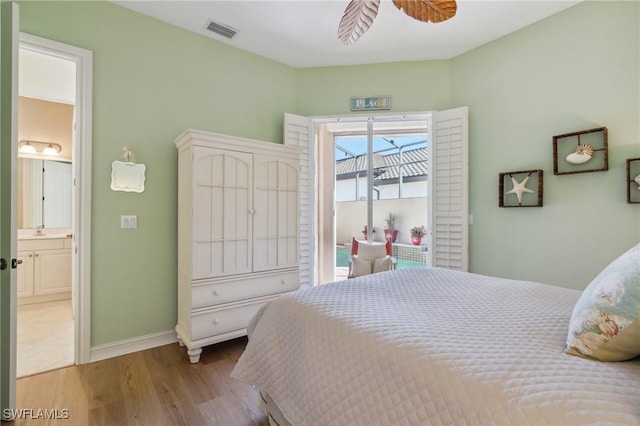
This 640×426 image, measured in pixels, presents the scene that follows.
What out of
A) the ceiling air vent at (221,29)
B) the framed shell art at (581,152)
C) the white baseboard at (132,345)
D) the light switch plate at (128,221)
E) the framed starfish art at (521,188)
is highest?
the ceiling air vent at (221,29)

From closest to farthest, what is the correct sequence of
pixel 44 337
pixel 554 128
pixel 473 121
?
pixel 554 128
pixel 44 337
pixel 473 121

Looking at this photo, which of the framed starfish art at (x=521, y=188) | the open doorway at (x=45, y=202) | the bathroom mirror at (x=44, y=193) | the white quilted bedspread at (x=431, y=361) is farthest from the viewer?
the bathroom mirror at (x=44, y=193)

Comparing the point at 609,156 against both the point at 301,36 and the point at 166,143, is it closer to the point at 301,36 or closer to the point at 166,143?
the point at 301,36

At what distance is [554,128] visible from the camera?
2.65 m

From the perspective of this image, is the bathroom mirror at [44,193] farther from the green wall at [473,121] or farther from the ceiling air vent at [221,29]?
the ceiling air vent at [221,29]

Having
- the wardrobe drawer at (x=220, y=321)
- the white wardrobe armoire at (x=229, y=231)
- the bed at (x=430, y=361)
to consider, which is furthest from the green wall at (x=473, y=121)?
the bed at (x=430, y=361)

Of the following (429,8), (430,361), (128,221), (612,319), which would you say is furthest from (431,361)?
(128,221)

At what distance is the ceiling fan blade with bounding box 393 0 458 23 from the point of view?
1720 mm

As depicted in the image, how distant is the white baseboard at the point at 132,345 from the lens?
2373 millimetres

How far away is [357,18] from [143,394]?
267 cm

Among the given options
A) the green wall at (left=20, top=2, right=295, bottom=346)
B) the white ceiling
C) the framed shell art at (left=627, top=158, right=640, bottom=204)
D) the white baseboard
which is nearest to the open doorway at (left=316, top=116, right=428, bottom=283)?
the white ceiling

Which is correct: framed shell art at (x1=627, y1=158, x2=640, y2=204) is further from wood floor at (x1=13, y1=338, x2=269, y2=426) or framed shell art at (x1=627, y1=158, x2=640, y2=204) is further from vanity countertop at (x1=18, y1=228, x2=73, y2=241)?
vanity countertop at (x1=18, y1=228, x2=73, y2=241)

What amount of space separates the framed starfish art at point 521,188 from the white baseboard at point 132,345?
10.7 feet

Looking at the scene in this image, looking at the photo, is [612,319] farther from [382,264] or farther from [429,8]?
[382,264]
